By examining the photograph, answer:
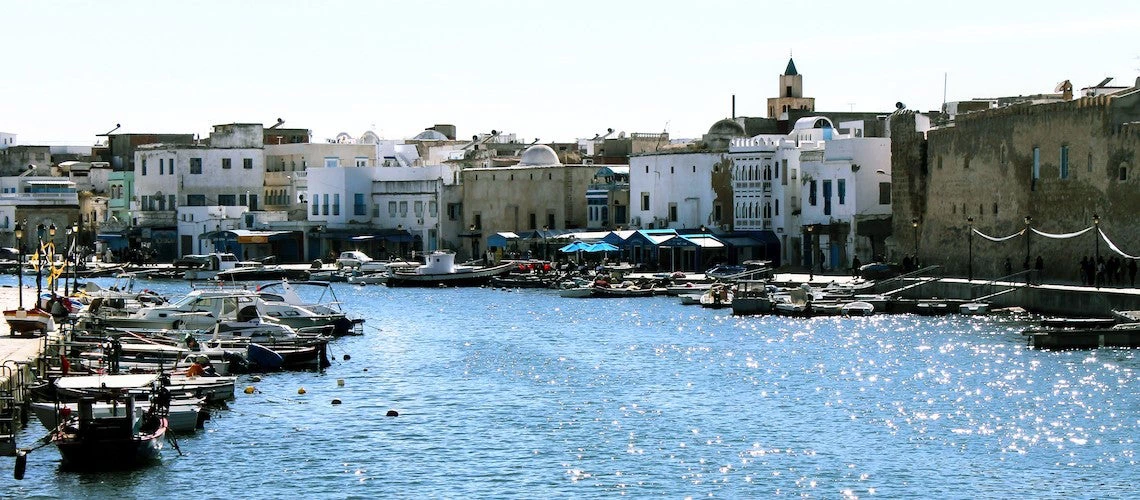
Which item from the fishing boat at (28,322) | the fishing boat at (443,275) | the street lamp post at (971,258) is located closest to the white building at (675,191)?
the fishing boat at (443,275)

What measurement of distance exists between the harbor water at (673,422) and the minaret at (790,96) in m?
64.5

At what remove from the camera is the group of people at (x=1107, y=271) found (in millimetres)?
56312

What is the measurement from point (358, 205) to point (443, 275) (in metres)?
20.0

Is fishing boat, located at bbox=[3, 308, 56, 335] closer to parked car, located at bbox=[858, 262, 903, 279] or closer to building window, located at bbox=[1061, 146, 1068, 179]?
building window, located at bbox=[1061, 146, 1068, 179]

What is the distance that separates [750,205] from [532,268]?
10008mm

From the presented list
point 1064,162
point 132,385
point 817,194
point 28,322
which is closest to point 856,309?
point 1064,162

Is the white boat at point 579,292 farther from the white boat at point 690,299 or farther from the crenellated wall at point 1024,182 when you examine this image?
the crenellated wall at point 1024,182

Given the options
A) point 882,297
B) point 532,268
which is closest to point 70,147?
point 532,268

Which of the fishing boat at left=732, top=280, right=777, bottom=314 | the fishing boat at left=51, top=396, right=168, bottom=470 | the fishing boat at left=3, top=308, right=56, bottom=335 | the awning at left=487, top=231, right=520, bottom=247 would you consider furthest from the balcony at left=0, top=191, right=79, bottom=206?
the fishing boat at left=51, top=396, right=168, bottom=470

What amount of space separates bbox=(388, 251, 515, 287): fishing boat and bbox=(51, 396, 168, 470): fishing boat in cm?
5200

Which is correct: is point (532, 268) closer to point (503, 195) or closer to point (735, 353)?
point (503, 195)

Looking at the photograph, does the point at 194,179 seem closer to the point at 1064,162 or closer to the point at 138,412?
the point at 1064,162

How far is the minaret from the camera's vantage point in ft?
388

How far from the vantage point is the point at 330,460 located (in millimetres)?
31719
